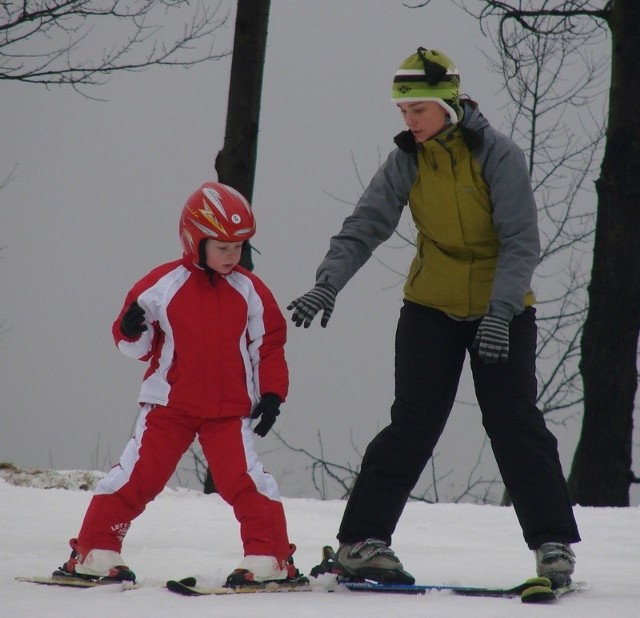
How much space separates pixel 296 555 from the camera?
17.2 ft

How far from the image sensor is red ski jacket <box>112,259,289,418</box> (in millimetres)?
3918

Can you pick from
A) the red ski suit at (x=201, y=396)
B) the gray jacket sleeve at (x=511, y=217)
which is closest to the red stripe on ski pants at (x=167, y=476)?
the red ski suit at (x=201, y=396)

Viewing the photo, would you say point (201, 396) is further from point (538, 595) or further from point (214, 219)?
point (538, 595)

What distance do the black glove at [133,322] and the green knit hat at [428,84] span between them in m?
1.26

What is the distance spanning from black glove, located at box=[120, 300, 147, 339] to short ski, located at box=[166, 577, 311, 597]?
36.6 inches

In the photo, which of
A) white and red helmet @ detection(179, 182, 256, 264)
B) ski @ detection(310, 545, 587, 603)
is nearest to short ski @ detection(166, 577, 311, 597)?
ski @ detection(310, 545, 587, 603)

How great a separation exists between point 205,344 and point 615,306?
5035mm

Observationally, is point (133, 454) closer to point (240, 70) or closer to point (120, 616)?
point (120, 616)

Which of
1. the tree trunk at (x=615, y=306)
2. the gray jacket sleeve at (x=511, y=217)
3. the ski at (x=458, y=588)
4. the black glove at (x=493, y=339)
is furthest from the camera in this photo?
the tree trunk at (x=615, y=306)

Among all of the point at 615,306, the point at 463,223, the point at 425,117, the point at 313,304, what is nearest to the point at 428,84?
the point at 425,117

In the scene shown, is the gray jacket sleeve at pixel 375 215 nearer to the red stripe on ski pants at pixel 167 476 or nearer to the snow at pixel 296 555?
the red stripe on ski pants at pixel 167 476

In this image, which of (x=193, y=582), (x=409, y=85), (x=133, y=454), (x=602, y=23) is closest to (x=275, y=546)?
(x=193, y=582)

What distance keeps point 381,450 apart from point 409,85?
140cm

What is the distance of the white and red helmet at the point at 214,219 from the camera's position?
3.95 meters
